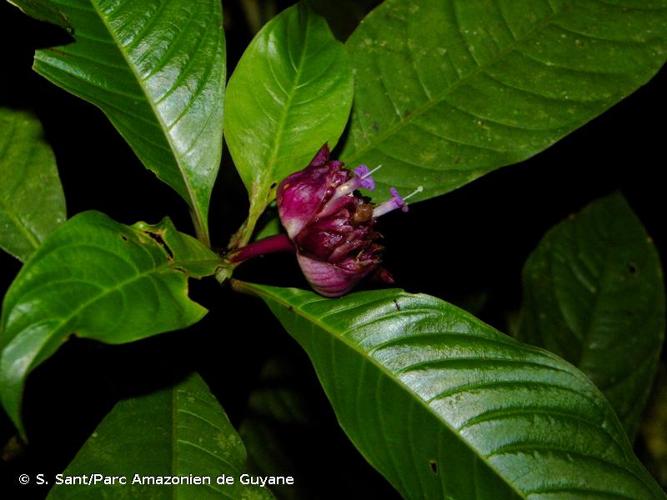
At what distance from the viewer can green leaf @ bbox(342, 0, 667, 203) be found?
1.36 m

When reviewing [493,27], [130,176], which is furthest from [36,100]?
[493,27]

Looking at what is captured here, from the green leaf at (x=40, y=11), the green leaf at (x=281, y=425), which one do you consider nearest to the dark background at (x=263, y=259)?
the green leaf at (x=281, y=425)

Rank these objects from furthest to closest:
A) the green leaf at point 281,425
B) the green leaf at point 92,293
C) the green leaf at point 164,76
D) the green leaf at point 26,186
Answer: the green leaf at point 281,425 < the green leaf at point 26,186 < the green leaf at point 164,76 < the green leaf at point 92,293

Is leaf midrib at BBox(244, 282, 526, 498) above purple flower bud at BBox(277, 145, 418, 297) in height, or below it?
below

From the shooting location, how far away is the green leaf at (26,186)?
4.23ft

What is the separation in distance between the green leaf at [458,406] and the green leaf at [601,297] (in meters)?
0.90

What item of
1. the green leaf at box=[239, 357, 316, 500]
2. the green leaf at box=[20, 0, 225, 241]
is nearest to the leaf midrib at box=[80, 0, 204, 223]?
the green leaf at box=[20, 0, 225, 241]

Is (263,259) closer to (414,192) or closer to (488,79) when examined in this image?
(414,192)

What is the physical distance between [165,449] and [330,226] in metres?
0.42

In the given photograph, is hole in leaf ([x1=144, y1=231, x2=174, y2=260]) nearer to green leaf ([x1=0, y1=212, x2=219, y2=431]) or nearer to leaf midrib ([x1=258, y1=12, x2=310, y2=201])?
green leaf ([x1=0, y1=212, x2=219, y2=431])

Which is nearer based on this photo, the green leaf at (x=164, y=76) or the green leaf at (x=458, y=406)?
the green leaf at (x=458, y=406)

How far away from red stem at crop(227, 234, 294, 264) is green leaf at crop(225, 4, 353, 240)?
111 mm

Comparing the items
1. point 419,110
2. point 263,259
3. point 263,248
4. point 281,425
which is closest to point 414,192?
point 419,110

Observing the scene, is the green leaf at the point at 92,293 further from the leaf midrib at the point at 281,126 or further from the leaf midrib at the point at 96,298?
the leaf midrib at the point at 281,126
